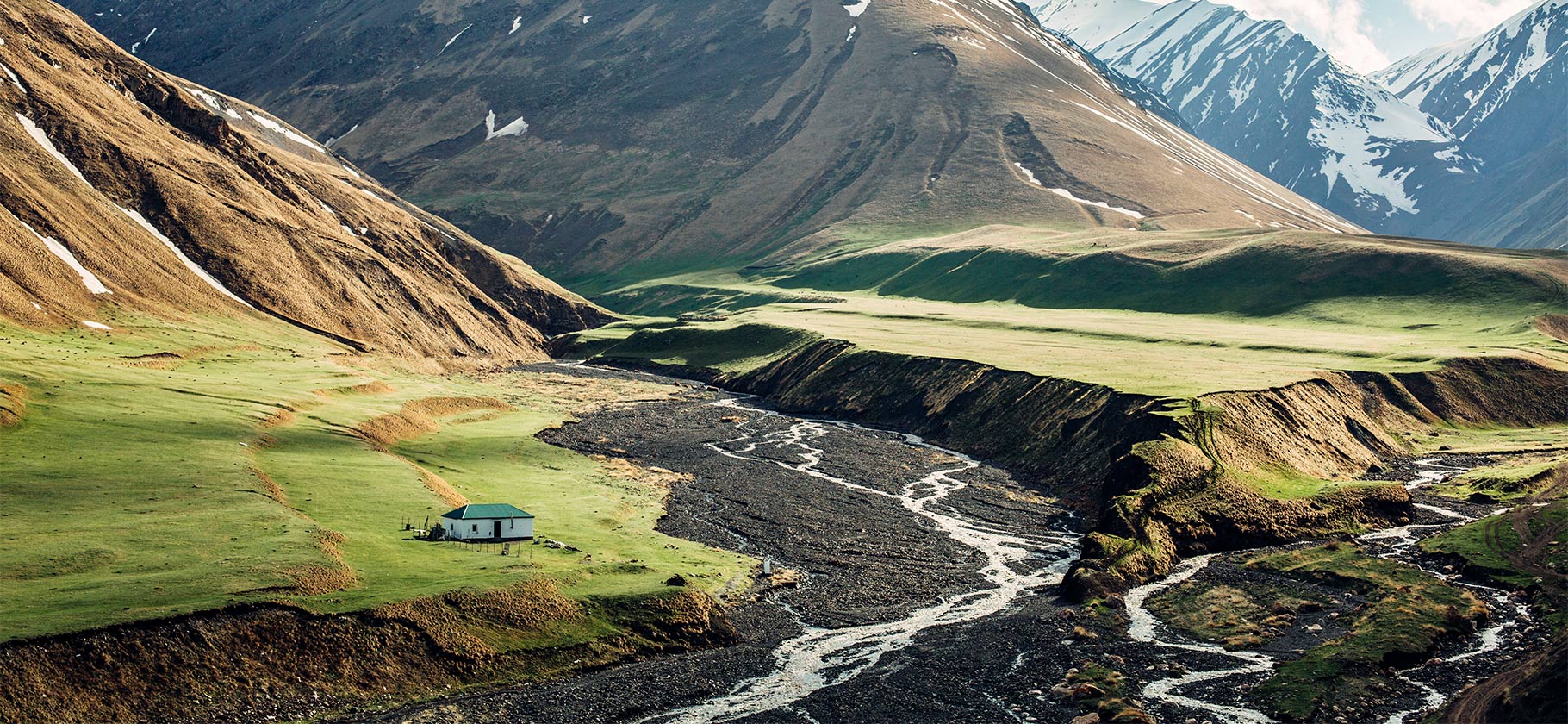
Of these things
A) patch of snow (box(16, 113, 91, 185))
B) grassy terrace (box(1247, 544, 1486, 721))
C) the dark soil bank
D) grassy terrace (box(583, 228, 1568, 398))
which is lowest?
the dark soil bank

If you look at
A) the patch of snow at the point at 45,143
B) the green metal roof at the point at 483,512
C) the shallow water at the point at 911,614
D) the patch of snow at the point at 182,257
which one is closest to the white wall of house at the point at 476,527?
the green metal roof at the point at 483,512

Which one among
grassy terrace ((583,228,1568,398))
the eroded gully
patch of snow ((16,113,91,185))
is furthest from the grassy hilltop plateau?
the eroded gully

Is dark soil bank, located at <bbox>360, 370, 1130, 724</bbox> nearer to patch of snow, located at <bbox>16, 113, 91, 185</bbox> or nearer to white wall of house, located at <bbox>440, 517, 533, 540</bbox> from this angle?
white wall of house, located at <bbox>440, 517, 533, 540</bbox>

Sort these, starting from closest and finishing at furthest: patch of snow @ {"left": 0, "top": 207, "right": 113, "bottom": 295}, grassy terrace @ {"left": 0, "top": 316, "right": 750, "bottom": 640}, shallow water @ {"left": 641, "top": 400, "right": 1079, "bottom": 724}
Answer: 1. shallow water @ {"left": 641, "top": 400, "right": 1079, "bottom": 724}
2. grassy terrace @ {"left": 0, "top": 316, "right": 750, "bottom": 640}
3. patch of snow @ {"left": 0, "top": 207, "right": 113, "bottom": 295}

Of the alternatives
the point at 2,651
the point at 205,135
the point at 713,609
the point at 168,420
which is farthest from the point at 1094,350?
the point at 205,135

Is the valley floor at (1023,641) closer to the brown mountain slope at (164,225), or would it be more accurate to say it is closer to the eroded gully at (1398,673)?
the eroded gully at (1398,673)

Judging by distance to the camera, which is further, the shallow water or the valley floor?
the shallow water
